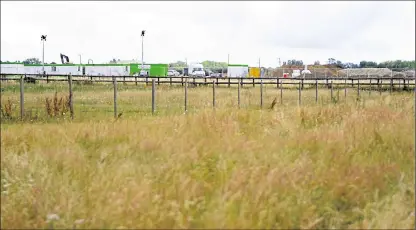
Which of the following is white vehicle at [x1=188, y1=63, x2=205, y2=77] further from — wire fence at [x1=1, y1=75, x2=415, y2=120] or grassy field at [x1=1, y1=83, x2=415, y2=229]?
grassy field at [x1=1, y1=83, x2=415, y2=229]

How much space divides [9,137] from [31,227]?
12.0ft

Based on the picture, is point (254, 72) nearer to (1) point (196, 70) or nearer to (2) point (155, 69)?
(1) point (196, 70)

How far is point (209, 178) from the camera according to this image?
18.4 feet

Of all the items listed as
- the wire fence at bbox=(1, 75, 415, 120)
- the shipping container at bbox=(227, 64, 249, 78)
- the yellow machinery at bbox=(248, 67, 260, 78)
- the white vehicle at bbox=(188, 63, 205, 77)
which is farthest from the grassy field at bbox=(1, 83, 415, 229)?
the white vehicle at bbox=(188, 63, 205, 77)

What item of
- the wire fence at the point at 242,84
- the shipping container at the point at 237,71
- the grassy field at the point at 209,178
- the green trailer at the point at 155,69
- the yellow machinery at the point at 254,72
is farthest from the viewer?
the shipping container at the point at 237,71

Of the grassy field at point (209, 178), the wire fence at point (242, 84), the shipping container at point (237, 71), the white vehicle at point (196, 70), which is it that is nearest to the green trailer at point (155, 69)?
the white vehicle at point (196, 70)

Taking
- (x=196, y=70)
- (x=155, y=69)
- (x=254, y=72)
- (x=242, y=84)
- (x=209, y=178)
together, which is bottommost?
(x=209, y=178)

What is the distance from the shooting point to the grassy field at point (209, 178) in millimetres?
4453

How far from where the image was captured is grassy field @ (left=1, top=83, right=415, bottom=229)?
4.45 m

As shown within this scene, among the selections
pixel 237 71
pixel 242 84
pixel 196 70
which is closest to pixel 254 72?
pixel 237 71

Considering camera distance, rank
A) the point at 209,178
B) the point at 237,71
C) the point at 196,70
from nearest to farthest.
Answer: the point at 209,178, the point at 237,71, the point at 196,70

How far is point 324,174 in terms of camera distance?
557 cm

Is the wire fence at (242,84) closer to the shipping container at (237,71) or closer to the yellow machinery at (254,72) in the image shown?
the yellow machinery at (254,72)

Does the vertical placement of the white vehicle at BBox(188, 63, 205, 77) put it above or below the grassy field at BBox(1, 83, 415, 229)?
above
